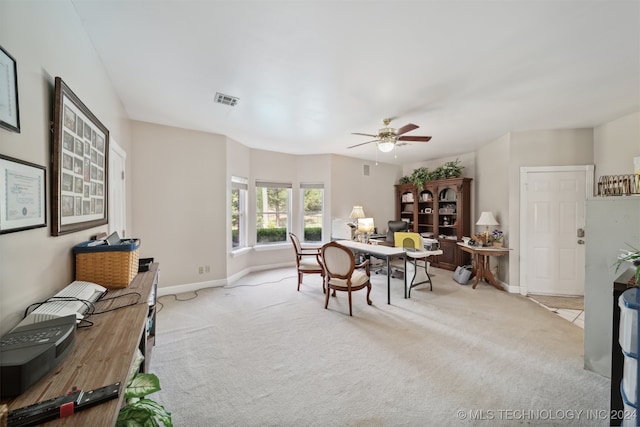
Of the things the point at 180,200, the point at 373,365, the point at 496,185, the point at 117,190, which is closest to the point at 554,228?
the point at 496,185

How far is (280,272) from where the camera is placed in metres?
5.23

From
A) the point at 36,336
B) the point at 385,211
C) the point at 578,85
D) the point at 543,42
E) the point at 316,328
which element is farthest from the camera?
the point at 385,211

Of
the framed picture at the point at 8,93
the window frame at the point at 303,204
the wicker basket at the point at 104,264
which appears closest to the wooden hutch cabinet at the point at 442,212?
the window frame at the point at 303,204

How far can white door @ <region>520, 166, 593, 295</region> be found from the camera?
385 centimetres

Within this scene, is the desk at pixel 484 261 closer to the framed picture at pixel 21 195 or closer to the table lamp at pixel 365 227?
the table lamp at pixel 365 227

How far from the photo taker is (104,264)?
1658 mm

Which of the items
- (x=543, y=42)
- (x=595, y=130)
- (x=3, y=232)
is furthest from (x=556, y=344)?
(x=3, y=232)

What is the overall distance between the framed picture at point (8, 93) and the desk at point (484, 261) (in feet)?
16.6

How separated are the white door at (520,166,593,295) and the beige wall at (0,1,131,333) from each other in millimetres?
5330

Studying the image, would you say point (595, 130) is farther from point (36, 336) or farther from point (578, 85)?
point (36, 336)

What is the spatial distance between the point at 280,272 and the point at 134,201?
281cm

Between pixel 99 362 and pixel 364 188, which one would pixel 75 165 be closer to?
pixel 99 362

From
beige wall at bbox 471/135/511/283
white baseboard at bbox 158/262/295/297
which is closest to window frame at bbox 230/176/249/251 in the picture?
white baseboard at bbox 158/262/295/297

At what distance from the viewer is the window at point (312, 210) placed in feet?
19.1
